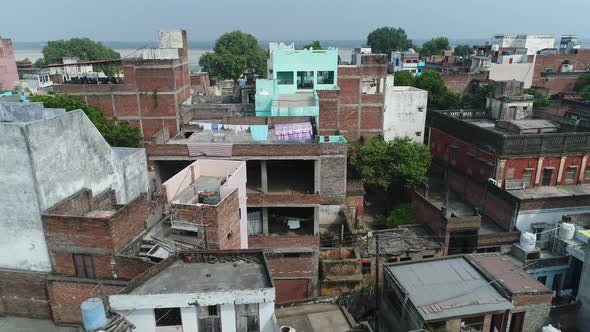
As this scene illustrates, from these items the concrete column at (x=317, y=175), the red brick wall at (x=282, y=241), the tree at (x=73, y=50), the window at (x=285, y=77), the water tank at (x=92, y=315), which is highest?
the tree at (x=73, y=50)

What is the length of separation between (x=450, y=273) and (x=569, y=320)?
23.4 feet

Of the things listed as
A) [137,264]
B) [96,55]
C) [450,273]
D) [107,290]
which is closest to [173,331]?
[137,264]

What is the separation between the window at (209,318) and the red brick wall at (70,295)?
6.32 metres

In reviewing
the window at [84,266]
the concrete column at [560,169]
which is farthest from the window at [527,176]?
the window at [84,266]

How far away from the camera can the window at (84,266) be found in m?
16.4

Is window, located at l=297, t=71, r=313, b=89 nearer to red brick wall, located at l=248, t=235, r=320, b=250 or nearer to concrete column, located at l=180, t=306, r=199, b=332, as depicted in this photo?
red brick wall, located at l=248, t=235, r=320, b=250

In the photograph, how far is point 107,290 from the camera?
1639 centimetres

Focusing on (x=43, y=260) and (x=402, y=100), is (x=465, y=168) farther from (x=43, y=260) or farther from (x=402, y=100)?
(x=43, y=260)

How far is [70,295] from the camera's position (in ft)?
55.1

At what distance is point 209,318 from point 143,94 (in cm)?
3369

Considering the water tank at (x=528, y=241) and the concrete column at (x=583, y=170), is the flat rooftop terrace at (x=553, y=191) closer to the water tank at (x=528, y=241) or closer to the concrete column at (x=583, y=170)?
the concrete column at (x=583, y=170)

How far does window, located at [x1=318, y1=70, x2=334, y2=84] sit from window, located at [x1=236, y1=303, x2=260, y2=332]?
113 ft

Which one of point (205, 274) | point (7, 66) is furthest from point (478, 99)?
point (7, 66)

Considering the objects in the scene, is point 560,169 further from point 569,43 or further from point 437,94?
point 569,43
